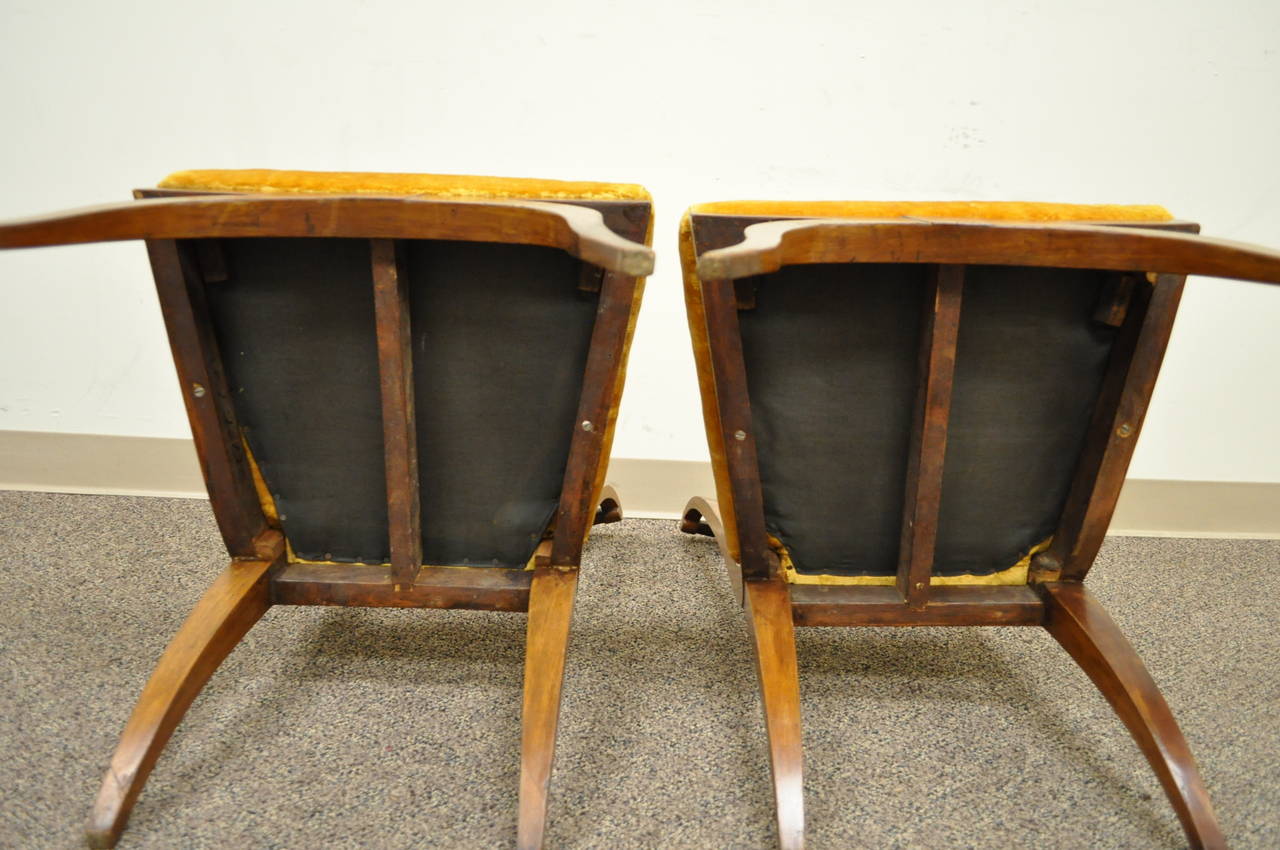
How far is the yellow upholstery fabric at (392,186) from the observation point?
0.99 m

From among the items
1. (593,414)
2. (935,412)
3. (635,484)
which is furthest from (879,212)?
(635,484)

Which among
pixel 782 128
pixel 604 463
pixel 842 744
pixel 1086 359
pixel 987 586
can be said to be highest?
pixel 782 128

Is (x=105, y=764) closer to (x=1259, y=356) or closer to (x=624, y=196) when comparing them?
(x=624, y=196)

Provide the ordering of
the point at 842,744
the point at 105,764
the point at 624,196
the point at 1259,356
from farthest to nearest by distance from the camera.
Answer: the point at 1259,356 → the point at 842,744 → the point at 105,764 → the point at 624,196

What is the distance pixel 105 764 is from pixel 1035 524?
1348mm

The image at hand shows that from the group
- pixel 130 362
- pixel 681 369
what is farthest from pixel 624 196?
pixel 130 362

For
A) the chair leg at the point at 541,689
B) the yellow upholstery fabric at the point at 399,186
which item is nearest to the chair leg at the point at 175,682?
the chair leg at the point at 541,689

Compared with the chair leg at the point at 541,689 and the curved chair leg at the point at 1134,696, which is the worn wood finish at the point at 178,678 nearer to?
the chair leg at the point at 541,689

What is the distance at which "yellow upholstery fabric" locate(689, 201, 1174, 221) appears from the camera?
3.23 feet

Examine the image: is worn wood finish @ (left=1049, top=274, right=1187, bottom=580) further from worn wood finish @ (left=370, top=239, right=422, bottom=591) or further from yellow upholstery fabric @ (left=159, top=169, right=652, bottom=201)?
worn wood finish @ (left=370, top=239, right=422, bottom=591)

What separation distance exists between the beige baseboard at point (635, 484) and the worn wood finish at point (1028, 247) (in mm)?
1201

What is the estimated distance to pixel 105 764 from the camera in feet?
3.89

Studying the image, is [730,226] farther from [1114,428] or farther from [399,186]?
[1114,428]

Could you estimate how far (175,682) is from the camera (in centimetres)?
110
